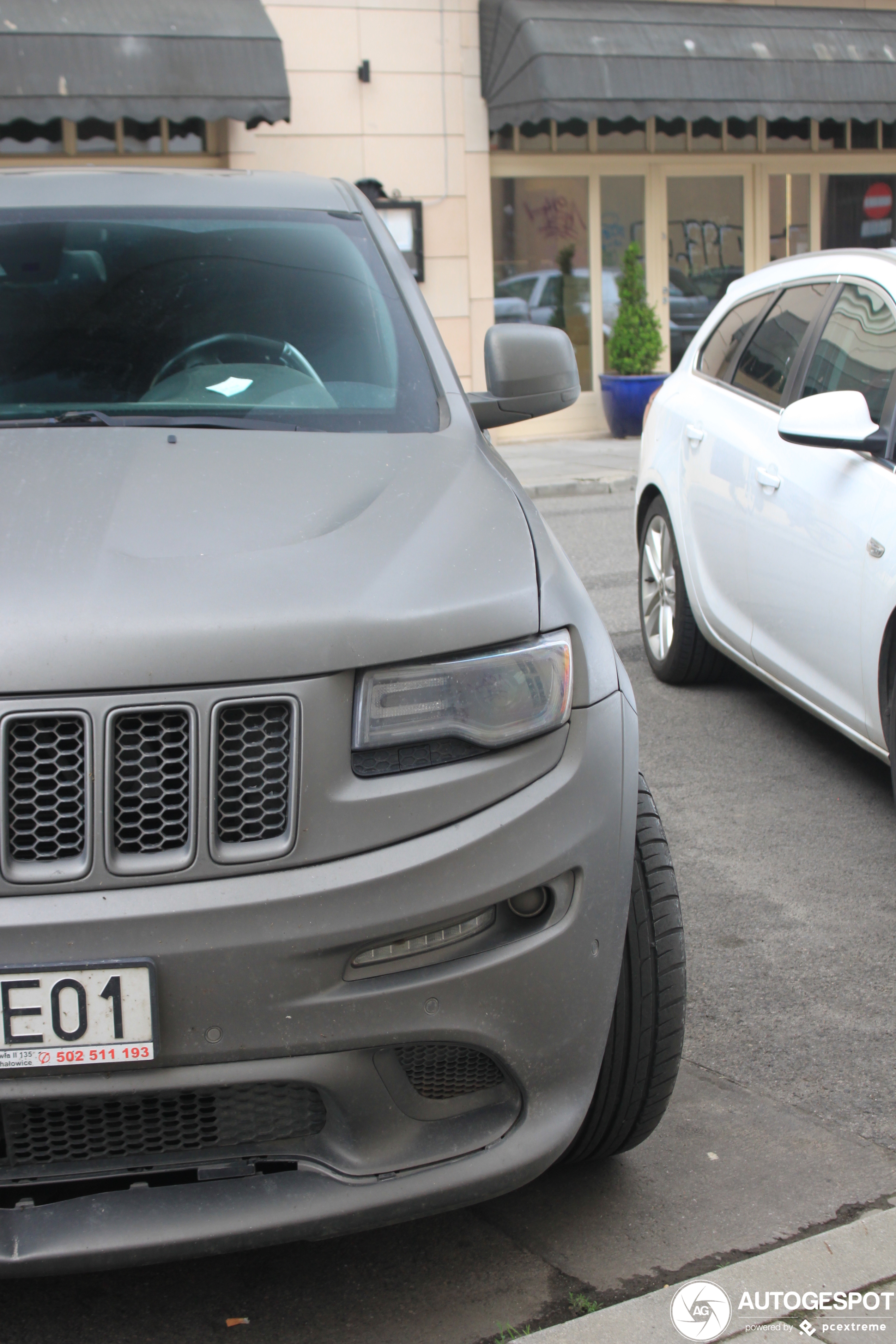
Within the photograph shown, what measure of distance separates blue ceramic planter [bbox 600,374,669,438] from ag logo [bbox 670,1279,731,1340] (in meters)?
13.8

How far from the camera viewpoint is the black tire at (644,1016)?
2348 mm

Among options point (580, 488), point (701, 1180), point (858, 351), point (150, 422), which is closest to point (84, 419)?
point (150, 422)

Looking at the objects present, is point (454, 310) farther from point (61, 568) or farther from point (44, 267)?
point (61, 568)

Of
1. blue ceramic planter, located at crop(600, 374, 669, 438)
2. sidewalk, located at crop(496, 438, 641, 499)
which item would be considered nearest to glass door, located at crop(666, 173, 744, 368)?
blue ceramic planter, located at crop(600, 374, 669, 438)

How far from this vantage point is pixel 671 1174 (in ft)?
8.54

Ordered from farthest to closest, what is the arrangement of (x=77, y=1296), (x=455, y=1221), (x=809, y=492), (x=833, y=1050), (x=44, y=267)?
1. (x=809, y=492)
2. (x=44, y=267)
3. (x=833, y=1050)
4. (x=455, y=1221)
5. (x=77, y=1296)

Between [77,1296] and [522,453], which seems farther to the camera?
[522,453]

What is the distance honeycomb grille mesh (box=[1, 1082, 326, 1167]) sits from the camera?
77.9 inches

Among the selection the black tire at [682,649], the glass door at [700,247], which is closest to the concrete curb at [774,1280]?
the black tire at [682,649]

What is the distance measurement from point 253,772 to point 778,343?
369 cm

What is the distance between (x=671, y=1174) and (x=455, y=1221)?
1.35 ft

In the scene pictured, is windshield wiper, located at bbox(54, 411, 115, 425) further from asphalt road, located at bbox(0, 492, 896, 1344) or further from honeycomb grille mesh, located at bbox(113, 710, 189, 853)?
asphalt road, located at bbox(0, 492, 896, 1344)

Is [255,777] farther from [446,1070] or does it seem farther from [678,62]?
[678,62]

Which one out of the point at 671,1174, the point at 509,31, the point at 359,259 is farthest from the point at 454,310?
the point at 671,1174
